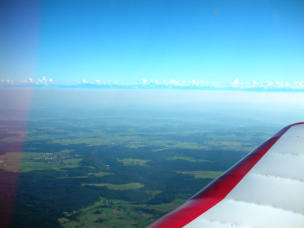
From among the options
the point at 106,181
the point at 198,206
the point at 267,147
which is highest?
the point at 267,147

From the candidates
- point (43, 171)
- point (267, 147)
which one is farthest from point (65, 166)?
point (267, 147)

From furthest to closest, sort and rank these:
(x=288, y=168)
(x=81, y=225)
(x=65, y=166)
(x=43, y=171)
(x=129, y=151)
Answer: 1. (x=129, y=151)
2. (x=65, y=166)
3. (x=43, y=171)
4. (x=81, y=225)
5. (x=288, y=168)

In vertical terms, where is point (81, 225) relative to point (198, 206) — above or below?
below

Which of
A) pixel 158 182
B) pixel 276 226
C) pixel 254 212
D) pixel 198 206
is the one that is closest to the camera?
pixel 276 226

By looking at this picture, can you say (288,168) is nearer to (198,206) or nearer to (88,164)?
(198,206)

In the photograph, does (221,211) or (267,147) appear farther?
(267,147)

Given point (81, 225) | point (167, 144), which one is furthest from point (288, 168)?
point (167, 144)

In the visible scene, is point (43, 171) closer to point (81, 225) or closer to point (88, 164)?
point (88, 164)
